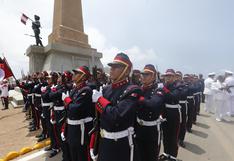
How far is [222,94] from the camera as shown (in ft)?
30.6

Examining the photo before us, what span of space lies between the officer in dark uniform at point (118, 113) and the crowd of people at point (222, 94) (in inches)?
321

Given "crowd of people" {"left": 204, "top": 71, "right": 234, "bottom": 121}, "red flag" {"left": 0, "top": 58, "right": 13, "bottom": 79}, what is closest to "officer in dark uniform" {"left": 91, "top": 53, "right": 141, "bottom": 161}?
"red flag" {"left": 0, "top": 58, "right": 13, "bottom": 79}

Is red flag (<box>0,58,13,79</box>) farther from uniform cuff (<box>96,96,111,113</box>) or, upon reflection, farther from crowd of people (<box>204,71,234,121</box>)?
crowd of people (<box>204,71,234,121</box>)

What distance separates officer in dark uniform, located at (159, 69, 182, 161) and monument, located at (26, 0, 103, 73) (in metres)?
10.6

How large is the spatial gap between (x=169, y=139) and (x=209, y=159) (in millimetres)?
1143

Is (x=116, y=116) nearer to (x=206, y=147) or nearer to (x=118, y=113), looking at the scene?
(x=118, y=113)

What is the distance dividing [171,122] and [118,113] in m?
2.64

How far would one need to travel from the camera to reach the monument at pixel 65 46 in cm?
1386

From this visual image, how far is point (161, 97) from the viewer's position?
10.5 feet

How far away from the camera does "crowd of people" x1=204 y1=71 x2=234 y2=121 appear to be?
9.06 metres

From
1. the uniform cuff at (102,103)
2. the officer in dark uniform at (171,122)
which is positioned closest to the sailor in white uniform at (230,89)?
the officer in dark uniform at (171,122)

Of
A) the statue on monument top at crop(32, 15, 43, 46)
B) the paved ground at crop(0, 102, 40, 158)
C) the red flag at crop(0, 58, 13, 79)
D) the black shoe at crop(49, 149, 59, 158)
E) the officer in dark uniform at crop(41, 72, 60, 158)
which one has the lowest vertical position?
the paved ground at crop(0, 102, 40, 158)

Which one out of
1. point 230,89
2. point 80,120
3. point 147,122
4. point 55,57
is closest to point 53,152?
point 80,120

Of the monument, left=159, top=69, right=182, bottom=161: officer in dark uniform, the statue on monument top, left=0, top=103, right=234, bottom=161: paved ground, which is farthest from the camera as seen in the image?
the statue on monument top
